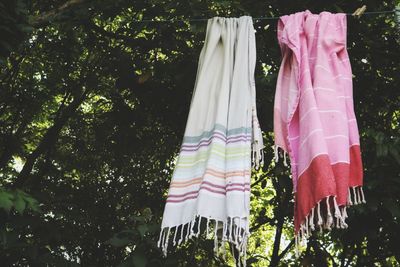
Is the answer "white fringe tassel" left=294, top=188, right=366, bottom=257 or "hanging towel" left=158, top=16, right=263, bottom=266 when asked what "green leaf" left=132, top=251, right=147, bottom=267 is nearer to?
"hanging towel" left=158, top=16, right=263, bottom=266

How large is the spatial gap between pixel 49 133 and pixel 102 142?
23.1 inches

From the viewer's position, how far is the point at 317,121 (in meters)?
2.03

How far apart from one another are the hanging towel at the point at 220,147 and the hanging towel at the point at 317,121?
18cm

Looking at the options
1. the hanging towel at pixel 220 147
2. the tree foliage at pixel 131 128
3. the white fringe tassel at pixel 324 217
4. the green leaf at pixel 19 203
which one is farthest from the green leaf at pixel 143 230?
the white fringe tassel at pixel 324 217

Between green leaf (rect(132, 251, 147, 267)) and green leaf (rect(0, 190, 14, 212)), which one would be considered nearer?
green leaf (rect(0, 190, 14, 212))

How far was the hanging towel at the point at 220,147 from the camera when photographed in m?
1.91

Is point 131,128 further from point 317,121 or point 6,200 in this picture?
point 317,121

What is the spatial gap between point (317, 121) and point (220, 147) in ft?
1.52

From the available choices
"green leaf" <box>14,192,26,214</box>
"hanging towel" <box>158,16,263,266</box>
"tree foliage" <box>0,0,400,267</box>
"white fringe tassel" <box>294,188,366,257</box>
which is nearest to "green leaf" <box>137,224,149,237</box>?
"tree foliage" <box>0,0,400,267</box>

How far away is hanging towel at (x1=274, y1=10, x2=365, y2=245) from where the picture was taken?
1891mm

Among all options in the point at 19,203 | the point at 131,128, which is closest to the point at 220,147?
the point at 19,203

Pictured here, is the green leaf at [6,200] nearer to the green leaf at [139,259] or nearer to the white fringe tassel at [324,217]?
the green leaf at [139,259]

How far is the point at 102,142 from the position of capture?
488cm

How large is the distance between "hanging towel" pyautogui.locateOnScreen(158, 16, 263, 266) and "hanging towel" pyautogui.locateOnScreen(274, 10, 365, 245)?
184 mm
